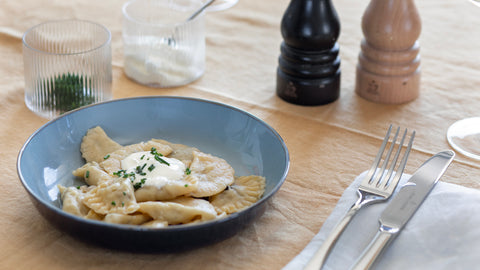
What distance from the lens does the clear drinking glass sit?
1.55 meters

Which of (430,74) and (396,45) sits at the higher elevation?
(396,45)

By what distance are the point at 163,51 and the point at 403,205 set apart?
31.9 inches

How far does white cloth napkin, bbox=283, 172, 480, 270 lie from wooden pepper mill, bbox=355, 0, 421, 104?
50cm

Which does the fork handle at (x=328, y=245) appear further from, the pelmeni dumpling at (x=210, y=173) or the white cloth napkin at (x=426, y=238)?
the pelmeni dumpling at (x=210, y=173)

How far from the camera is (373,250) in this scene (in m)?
0.91

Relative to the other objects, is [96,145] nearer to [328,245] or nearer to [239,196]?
[239,196]

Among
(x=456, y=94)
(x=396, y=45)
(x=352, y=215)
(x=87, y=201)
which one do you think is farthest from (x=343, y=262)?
(x=456, y=94)

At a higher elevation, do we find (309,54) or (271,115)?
(309,54)

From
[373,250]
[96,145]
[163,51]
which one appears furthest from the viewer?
[163,51]

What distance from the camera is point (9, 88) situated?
1.54 meters

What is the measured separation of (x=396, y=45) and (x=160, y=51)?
0.61m

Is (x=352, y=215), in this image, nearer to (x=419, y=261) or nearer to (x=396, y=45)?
(x=419, y=261)

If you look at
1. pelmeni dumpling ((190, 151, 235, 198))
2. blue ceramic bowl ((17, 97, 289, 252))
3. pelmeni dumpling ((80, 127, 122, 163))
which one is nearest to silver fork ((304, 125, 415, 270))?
blue ceramic bowl ((17, 97, 289, 252))

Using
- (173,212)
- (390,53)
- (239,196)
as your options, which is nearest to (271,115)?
(390,53)
